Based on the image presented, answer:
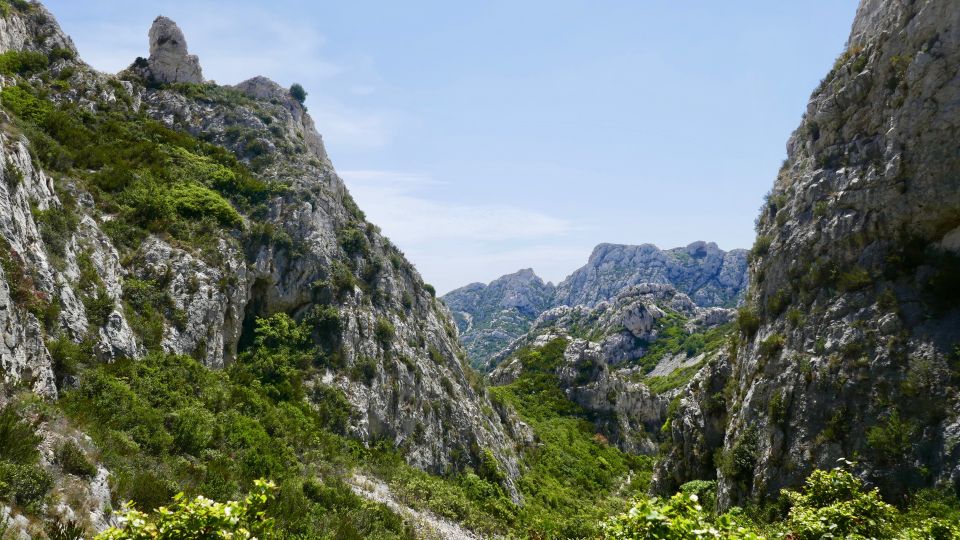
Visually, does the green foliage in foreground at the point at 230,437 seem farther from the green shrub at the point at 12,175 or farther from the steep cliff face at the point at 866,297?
the steep cliff face at the point at 866,297

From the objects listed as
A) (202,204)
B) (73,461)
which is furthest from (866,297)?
(202,204)

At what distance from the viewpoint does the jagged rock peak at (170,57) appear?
153ft

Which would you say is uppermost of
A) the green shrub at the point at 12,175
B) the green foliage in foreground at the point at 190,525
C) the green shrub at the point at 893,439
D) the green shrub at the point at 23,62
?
the green shrub at the point at 23,62

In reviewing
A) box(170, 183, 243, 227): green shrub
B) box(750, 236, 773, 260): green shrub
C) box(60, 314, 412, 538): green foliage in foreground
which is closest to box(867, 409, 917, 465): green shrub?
box(750, 236, 773, 260): green shrub

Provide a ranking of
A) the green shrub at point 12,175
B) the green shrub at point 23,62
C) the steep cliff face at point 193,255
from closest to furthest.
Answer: the green shrub at point 12,175, the steep cliff face at point 193,255, the green shrub at point 23,62

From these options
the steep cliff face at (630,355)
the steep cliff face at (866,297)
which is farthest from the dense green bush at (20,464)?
the steep cliff face at (630,355)

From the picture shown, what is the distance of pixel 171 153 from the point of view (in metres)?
30.9

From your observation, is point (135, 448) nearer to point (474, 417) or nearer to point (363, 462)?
point (363, 462)

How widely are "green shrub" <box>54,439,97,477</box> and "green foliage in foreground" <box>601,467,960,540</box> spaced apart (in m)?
10.5

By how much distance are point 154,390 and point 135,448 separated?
4.77 meters

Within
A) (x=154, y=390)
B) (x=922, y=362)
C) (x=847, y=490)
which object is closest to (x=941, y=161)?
(x=922, y=362)

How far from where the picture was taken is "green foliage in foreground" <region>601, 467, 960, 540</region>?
5867 millimetres

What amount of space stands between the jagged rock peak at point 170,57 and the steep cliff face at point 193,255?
135 inches

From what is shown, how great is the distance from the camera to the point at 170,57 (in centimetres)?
4762
